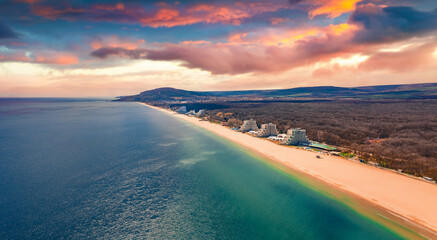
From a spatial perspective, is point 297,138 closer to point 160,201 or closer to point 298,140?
point 298,140

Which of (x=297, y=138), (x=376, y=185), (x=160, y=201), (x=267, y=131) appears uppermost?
(x=267, y=131)

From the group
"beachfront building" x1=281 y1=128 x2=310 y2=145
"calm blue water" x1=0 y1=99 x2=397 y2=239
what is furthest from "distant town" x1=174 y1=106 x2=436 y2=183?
"calm blue water" x1=0 y1=99 x2=397 y2=239

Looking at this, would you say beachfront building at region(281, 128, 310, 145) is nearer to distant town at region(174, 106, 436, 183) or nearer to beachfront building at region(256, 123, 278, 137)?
distant town at region(174, 106, 436, 183)

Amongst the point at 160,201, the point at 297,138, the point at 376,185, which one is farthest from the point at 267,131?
the point at 160,201

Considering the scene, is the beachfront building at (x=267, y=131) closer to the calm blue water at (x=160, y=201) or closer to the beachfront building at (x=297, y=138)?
the beachfront building at (x=297, y=138)

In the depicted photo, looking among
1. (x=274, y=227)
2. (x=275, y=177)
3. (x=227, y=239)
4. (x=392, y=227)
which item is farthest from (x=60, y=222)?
(x=392, y=227)

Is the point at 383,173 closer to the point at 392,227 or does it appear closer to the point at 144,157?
the point at 392,227

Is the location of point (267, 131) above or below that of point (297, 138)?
above

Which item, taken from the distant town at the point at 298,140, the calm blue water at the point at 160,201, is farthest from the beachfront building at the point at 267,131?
the calm blue water at the point at 160,201
